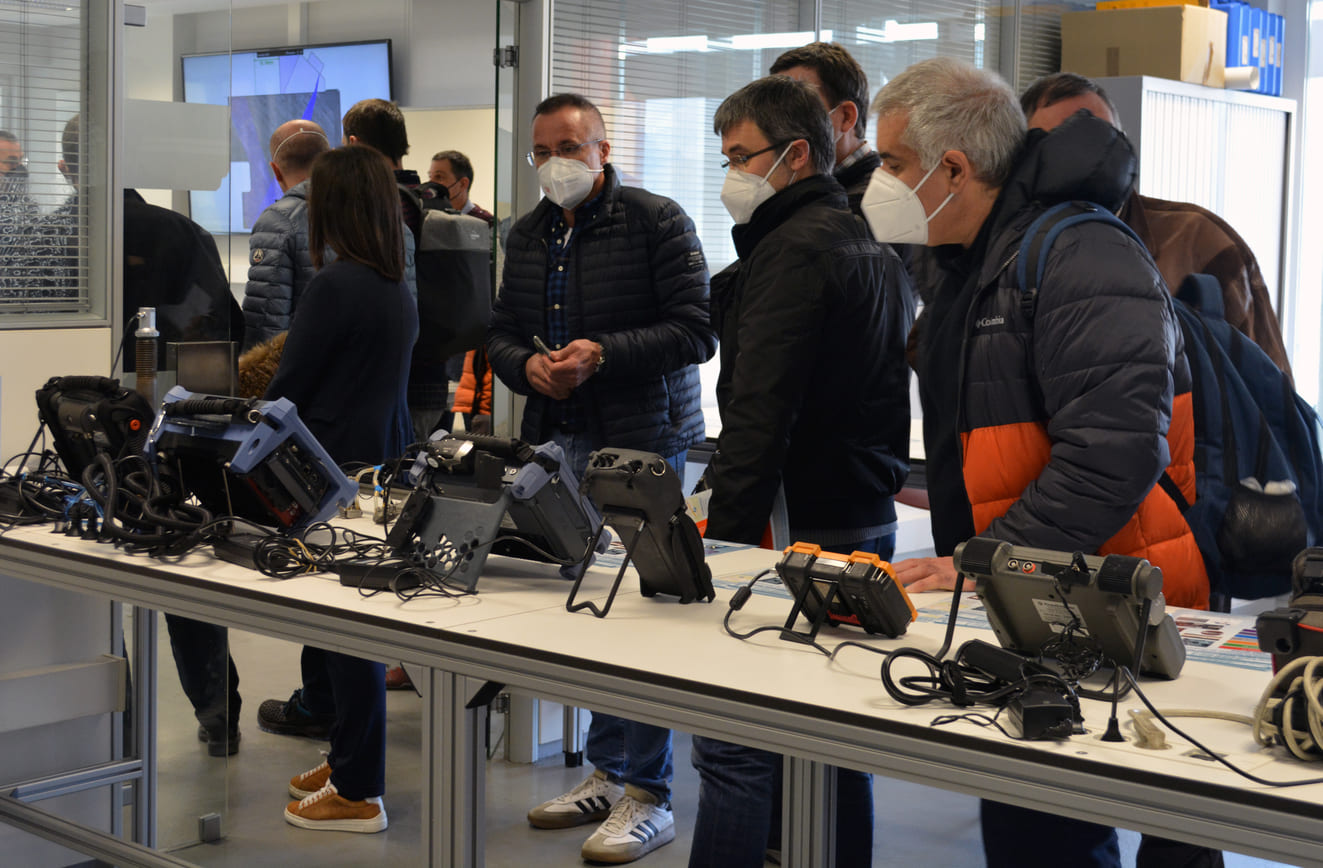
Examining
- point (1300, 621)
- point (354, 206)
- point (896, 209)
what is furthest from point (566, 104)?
point (1300, 621)

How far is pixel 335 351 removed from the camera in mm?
2797

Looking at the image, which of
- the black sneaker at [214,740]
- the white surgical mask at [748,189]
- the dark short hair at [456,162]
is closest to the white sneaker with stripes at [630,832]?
the black sneaker at [214,740]

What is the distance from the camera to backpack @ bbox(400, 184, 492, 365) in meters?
3.84

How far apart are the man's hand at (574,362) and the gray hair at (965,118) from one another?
1.07 meters

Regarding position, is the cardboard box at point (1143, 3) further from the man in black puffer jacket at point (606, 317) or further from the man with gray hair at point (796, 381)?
the man with gray hair at point (796, 381)

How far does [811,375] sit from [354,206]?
3.65ft

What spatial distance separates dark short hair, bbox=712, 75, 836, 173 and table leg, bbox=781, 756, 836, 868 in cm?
109

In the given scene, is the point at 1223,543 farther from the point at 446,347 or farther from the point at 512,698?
the point at 446,347

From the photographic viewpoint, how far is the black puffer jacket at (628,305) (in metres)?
2.96

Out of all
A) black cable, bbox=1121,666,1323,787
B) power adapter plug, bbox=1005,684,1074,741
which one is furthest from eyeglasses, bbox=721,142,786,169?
power adapter plug, bbox=1005,684,1074,741

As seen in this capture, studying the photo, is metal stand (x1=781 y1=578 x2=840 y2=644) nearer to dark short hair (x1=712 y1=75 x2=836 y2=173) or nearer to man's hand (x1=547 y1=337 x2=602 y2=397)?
dark short hair (x1=712 y1=75 x2=836 y2=173)

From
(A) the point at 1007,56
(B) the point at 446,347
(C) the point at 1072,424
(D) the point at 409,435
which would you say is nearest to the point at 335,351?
(D) the point at 409,435

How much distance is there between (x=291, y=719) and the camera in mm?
3689

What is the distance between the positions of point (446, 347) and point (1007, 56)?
2.48m
